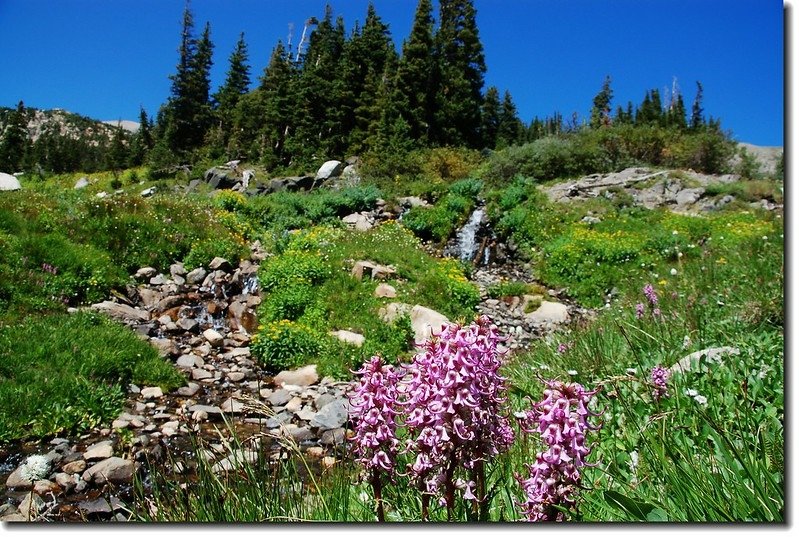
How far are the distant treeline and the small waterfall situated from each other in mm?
4216

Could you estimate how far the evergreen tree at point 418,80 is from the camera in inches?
174

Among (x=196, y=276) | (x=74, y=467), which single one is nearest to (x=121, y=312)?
(x=196, y=276)

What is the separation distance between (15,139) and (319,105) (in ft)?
11.1

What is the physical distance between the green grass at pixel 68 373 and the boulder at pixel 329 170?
21.8 feet

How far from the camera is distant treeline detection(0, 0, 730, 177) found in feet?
13.4

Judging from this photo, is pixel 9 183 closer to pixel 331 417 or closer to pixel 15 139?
pixel 15 139

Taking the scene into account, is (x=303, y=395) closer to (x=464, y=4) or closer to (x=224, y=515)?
(x=224, y=515)

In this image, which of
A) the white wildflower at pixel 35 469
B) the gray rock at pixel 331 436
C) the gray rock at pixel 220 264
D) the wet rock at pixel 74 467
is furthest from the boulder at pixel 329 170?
the white wildflower at pixel 35 469

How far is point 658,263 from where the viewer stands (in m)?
11.8

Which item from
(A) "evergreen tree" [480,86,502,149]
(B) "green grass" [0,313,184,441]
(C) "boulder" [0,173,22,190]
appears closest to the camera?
(B) "green grass" [0,313,184,441]

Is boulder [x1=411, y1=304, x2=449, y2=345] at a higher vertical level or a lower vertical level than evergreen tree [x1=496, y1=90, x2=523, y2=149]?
lower

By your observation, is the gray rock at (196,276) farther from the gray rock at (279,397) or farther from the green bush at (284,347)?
the gray rock at (279,397)

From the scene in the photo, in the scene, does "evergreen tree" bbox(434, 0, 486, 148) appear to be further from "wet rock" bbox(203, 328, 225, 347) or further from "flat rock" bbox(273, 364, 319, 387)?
"wet rock" bbox(203, 328, 225, 347)

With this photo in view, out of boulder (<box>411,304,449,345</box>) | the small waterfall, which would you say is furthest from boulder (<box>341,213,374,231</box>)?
boulder (<box>411,304,449,345</box>)
